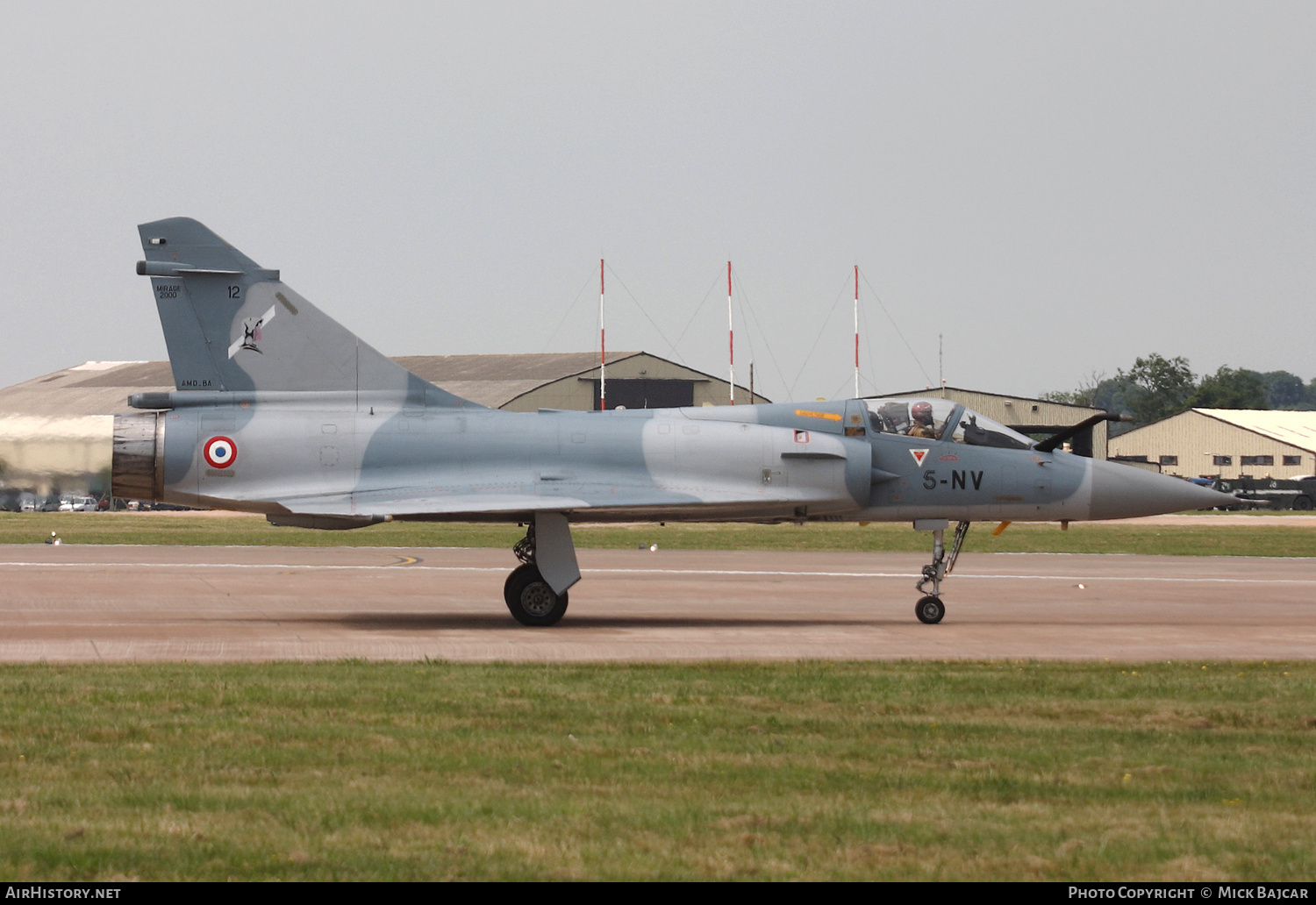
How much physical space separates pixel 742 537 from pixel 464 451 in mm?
24576

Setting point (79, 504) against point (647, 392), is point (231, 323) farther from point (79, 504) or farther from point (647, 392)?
point (79, 504)

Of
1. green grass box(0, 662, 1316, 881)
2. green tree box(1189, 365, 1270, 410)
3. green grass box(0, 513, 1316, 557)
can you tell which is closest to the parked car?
green grass box(0, 513, 1316, 557)

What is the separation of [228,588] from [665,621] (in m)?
8.50

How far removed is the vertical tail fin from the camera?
17.1 m

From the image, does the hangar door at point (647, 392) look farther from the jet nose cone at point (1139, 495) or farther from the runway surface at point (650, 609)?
the jet nose cone at point (1139, 495)

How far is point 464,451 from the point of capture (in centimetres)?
1716

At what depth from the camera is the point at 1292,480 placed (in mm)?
72500

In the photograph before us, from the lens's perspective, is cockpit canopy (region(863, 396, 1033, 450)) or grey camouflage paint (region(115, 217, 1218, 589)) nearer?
grey camouflage paint (region(115, 217, 1218, 589))

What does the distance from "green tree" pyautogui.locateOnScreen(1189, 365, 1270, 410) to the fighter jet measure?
12614 centimetres

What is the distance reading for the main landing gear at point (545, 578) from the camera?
17.0 m

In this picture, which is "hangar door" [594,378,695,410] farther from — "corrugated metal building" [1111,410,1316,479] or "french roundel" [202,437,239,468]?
"french roundel" [202,437,239,468]

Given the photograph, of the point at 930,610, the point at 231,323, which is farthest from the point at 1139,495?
the point at 231,323

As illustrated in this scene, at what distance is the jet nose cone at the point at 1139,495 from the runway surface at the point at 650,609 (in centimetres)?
153

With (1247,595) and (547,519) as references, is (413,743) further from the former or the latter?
(1247,595)
